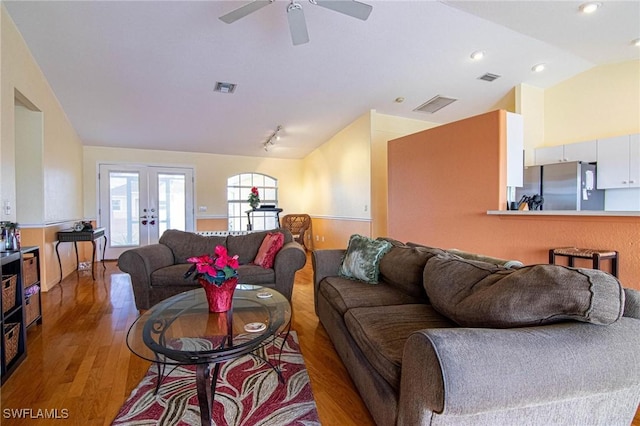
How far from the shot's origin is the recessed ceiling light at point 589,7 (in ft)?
9.02

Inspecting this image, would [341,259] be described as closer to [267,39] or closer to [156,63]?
[267,39]

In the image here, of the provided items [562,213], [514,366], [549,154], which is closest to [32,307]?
[514,366]

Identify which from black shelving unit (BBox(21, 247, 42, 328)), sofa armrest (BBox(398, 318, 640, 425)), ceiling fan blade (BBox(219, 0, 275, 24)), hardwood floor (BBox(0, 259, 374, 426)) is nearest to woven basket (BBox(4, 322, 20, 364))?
hardwood floor (BBox(0, 259, 374, 426))

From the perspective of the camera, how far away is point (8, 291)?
202cm

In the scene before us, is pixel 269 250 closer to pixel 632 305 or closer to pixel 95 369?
pixel 95 369

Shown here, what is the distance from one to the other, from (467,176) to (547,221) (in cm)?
92

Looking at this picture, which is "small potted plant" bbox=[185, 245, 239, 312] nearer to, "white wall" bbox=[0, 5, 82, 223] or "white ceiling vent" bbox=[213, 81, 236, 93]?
"white wall" bbox=[0, 5, 82, 223]

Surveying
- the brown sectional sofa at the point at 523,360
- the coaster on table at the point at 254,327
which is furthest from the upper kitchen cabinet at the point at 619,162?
the coaster on table at the point at 254,327

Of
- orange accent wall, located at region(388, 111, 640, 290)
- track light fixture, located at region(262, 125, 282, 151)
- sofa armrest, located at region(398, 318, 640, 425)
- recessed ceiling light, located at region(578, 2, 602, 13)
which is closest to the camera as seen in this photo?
sofa armrest, located at region(398, 318, 640, 425)

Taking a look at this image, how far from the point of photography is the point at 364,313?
1.75 meters

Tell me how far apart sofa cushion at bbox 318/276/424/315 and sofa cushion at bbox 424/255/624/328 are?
1.74ft

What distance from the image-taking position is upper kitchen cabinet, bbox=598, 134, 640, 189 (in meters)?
3.85

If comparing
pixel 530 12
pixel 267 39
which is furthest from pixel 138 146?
pixel 530 12

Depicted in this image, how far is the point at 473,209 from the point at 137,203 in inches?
245
